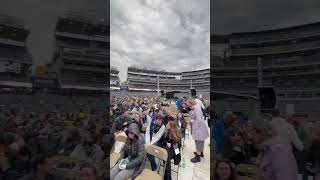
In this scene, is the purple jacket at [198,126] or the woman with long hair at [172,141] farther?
the purple jacket at [198,126]

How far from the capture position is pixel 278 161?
1.73m

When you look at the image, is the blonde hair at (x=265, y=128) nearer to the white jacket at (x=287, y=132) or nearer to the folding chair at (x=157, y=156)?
the white jacket at (x=287, y=132)

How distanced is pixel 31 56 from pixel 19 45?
116 mm

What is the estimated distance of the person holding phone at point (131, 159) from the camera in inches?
93.5

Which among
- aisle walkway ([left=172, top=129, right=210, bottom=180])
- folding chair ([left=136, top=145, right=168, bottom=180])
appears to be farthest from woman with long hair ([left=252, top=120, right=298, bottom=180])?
aisle walkway ([left=172, top=129, right=210, bottom=180])

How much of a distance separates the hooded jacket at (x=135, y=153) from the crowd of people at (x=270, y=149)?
2.31 feet

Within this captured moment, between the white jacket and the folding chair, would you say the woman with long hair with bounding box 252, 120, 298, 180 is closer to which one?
the white jacket

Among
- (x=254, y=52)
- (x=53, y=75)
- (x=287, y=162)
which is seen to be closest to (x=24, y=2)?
(x=53, y=75)

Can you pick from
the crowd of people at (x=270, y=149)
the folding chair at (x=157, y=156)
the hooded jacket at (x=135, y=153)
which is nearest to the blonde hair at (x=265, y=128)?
the crowd of people at (x=270, y=149)

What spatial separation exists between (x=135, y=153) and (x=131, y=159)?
2.5 inches

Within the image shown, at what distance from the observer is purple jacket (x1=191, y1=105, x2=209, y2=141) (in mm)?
3963

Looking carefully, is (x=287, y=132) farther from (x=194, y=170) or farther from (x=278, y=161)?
(x=194, y=170)

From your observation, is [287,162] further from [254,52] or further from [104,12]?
[104,12]

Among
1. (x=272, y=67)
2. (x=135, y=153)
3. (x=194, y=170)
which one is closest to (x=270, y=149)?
(x=272, y=67)
